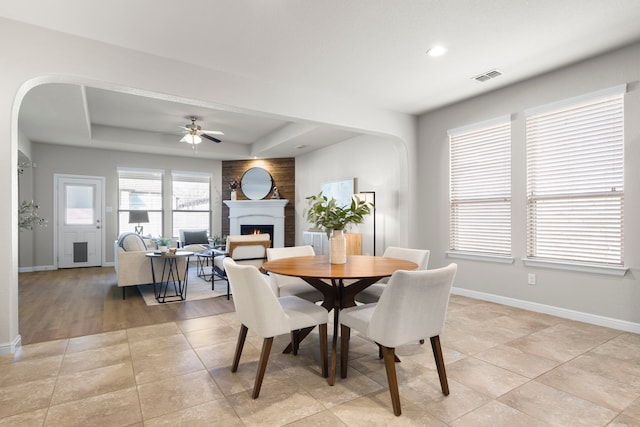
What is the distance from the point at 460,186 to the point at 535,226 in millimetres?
1097

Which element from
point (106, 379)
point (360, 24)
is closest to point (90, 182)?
point (106, 379)

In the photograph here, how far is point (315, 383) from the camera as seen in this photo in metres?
2.22

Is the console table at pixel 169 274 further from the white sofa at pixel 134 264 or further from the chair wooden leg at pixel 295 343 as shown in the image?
the chair wooden leg at pixel 295 343

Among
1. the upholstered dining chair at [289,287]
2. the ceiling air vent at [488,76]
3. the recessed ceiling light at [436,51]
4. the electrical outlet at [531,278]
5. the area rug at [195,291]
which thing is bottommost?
the area rug at [195,291]

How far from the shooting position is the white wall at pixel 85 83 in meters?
2.64

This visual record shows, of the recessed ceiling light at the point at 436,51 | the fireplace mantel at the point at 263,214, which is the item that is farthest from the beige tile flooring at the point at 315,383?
the fireplace mantel at the point at 263,214

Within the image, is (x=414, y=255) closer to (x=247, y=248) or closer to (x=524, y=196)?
(x=524, y=196)

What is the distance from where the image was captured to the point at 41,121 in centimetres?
532

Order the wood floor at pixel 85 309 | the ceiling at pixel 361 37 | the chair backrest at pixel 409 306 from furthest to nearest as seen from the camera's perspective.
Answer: the wood floor at pixel 85 309 → the ceiling at pixel 361 37 → the chair backrest at pixel 409 306

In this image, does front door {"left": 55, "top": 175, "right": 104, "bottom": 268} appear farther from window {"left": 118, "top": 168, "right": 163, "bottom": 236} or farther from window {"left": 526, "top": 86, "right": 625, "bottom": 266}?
window {"left": 526, "top": 86, "right": 625, "bottom": 266}

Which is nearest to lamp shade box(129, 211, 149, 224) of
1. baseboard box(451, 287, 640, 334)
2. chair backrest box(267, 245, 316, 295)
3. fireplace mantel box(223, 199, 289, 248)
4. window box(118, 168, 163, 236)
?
window box(118, 168, 163, 236)

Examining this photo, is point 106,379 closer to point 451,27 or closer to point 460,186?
point 451,27

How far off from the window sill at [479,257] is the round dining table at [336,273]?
2082mm

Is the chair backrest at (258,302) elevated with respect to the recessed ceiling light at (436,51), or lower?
lower
